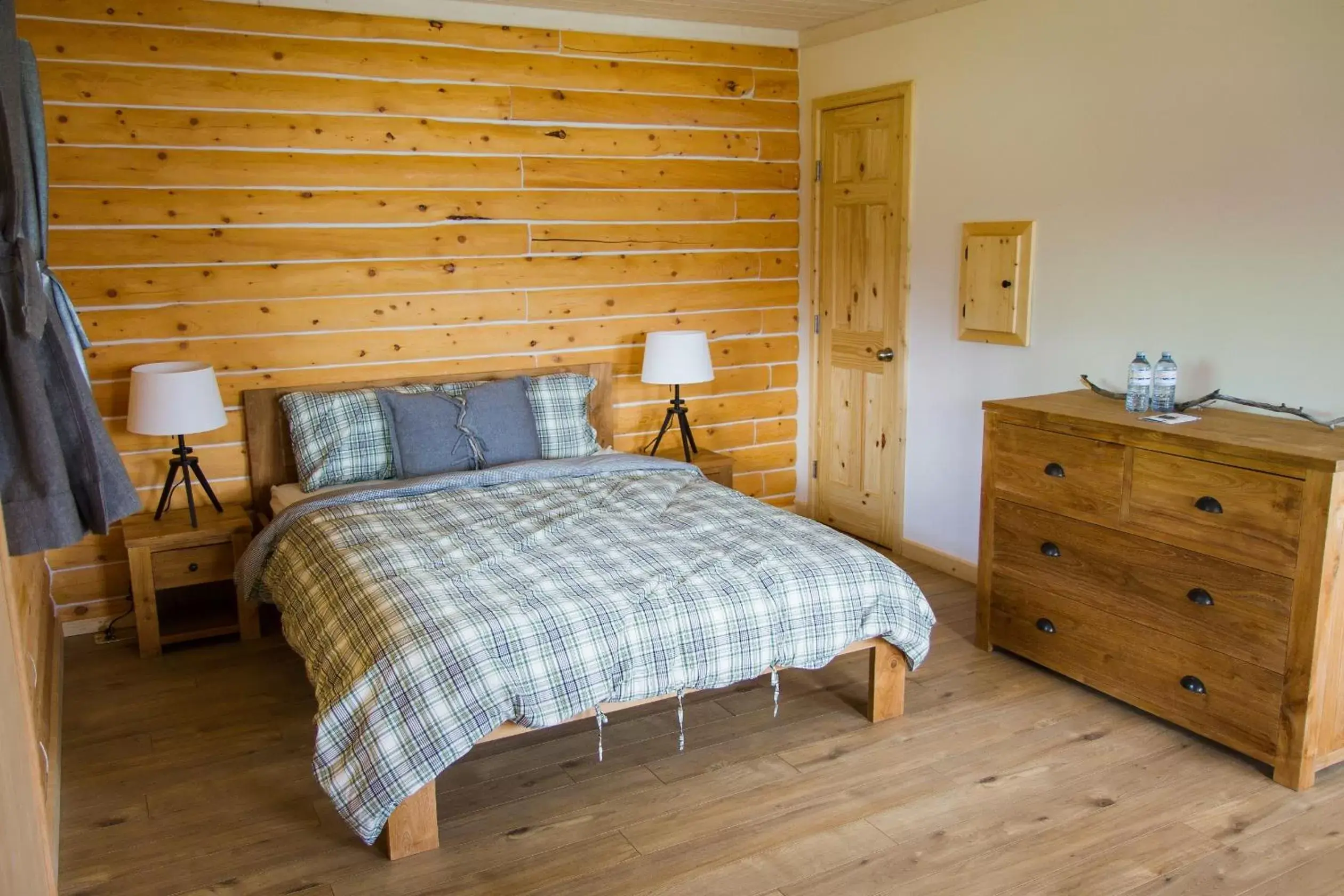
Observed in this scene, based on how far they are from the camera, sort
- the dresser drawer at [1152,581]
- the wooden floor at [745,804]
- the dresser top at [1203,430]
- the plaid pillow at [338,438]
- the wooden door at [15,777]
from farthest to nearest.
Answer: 1. the plaid pillow at [338,438]
2. the dresser drawer at [1152,581]
3. the dresser top at [1203,430]
4. the wooden floor at [745,804]
5. the wooden door at [15,777]

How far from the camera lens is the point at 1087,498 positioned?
3.29 m

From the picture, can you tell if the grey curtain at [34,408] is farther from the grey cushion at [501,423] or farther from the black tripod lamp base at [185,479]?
the grey cushion at [501,423]

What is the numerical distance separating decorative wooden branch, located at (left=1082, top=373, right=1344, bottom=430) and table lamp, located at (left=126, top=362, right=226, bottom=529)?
312cm

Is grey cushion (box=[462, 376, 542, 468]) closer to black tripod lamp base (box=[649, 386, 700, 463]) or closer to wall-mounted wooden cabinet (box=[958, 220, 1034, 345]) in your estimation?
black tripod lamp base (box=[649, 386, 700, 463])

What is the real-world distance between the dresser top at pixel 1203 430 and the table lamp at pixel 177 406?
2760 millimetres

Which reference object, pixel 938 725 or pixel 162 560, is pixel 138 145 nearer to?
pixel 162 560

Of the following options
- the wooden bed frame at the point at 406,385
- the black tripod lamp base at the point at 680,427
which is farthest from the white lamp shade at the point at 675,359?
the wooden bed frame at the point at 406,385

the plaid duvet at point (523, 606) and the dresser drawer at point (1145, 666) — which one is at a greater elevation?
the plaid duvet at point (523, 606)

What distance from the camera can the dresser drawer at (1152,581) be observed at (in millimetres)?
2830

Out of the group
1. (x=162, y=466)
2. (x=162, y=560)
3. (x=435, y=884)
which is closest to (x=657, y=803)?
(x=435, y=884)

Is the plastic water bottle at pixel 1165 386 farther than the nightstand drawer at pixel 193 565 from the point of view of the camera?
No

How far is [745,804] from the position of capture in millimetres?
2785

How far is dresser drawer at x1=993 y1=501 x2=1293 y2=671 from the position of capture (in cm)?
283

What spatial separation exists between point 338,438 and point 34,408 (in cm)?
214
